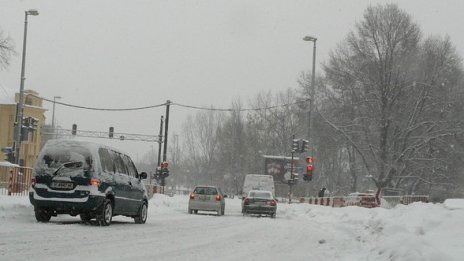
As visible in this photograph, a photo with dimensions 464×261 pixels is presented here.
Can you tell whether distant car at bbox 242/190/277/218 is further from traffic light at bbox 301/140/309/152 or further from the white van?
the white van

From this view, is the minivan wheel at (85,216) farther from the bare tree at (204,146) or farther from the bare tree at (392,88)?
the bare tree at (204,146)

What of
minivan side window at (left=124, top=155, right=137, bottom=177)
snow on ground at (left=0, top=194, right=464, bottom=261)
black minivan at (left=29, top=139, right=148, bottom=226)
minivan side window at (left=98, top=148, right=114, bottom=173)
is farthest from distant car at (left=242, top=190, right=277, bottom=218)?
black minivan at (left=29, top=139, right=148, bottom=226)

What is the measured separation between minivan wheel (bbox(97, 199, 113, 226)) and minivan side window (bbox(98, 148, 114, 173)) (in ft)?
2.67

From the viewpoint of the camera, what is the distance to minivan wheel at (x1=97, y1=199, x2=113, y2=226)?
598 inches

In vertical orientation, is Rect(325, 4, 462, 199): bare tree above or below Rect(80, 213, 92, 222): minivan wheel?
above

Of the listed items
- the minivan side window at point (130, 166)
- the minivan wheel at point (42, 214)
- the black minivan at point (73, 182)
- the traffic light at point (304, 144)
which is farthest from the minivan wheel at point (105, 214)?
the traffic light at point (304, 144)

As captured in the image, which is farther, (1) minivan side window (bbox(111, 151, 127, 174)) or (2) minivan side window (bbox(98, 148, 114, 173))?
(1) minivan side window (bbox(111, 151, 127, 174))

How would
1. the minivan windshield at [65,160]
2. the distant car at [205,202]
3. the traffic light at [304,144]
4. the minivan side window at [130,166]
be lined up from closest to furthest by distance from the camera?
the minivan windshield at [65,160]
the minivan side window at [130,166]
the distant car at [205,202]
the traffic light at [304,144]

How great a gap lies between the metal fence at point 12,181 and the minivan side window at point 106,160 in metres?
6.30

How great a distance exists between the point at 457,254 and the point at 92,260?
15.9ft

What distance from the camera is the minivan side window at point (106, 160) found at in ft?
50.5

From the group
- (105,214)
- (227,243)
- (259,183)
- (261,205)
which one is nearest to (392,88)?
(259,183)

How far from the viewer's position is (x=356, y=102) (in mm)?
48375

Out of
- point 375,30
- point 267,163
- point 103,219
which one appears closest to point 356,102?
point 375,30
